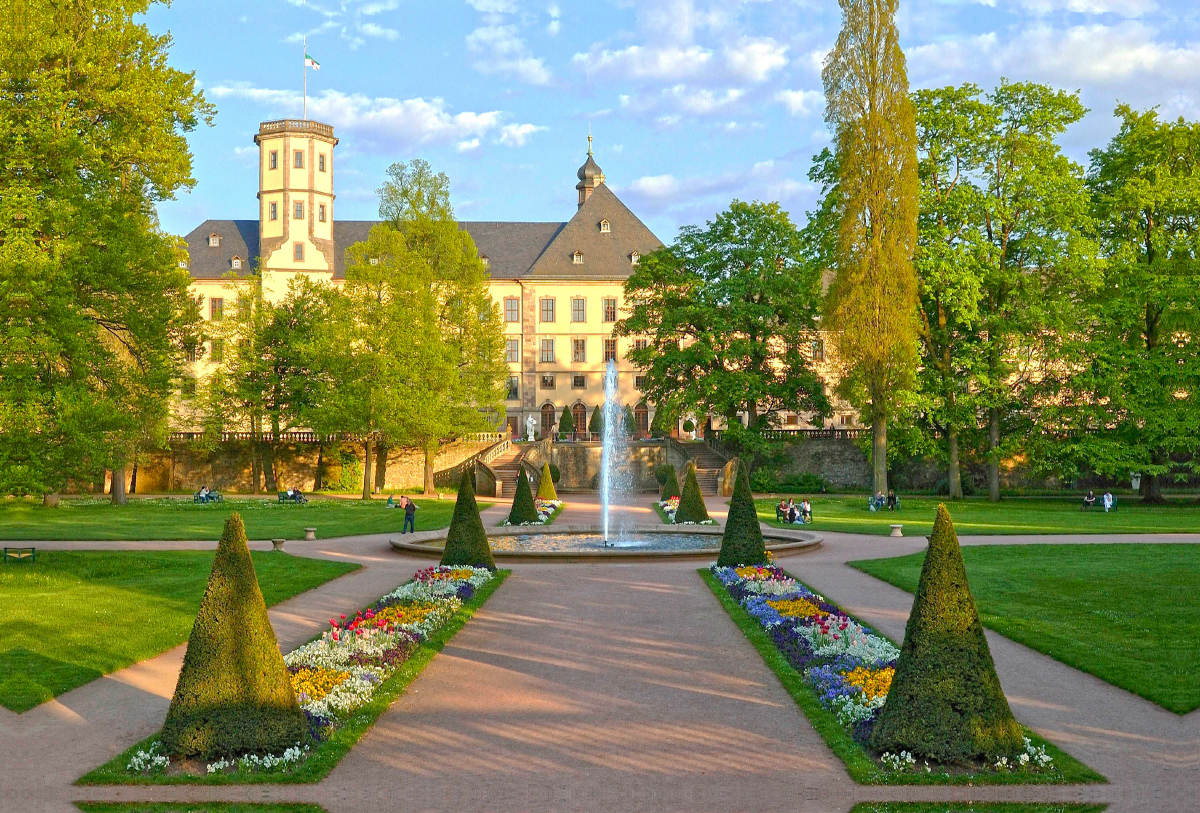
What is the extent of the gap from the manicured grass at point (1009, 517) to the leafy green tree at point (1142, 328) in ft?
8.38

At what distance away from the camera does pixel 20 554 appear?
20.5 m

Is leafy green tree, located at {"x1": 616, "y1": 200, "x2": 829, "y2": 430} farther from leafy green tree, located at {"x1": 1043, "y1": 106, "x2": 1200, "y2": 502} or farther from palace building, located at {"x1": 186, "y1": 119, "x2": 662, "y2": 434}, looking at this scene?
palace building, located at {"x1": 186, "y1": 119, "x2": 662, "y2": 434}

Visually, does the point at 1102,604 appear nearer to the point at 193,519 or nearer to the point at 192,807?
the point at 192,807

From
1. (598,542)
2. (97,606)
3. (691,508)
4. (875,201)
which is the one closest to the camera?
(97,606)

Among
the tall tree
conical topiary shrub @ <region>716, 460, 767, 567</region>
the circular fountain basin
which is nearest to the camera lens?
conical topiary shrub @ <region>716, 460, 767, 567</region>

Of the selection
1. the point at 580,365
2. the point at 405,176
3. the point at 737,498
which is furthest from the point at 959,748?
the point at 580,365

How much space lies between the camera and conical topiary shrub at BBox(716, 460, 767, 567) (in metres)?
19.1

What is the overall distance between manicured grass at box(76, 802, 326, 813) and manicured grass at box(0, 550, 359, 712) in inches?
136

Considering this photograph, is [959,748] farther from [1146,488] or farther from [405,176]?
[405,176]

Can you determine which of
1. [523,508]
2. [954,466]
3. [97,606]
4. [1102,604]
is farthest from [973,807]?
[954,466]

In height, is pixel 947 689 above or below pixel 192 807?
above

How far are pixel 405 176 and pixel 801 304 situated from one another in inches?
791

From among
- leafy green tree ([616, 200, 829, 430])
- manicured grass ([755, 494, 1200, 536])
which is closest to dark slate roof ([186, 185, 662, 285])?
leafy green tree ([616, 200, 829, 430])

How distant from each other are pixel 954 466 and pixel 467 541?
27.1 metres
